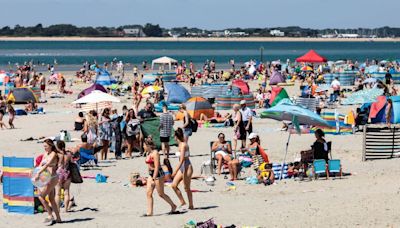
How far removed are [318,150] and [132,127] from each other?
4.80 m

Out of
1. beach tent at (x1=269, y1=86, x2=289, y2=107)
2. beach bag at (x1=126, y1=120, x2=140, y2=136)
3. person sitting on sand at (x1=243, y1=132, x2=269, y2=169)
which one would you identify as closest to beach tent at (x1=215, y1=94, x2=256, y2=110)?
beach tent at (x1=269, y1=86, x2=289, y2=107)

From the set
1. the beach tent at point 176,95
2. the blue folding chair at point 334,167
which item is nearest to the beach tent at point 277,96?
the beach tent at point 176,95

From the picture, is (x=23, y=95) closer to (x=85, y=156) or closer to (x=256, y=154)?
(x=85, y=156)

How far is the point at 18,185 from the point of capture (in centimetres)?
1235

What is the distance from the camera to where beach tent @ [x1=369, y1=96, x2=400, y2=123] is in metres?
22.2

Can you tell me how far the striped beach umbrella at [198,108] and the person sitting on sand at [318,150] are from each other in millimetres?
10360

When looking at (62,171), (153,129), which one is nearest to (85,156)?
(153,129)

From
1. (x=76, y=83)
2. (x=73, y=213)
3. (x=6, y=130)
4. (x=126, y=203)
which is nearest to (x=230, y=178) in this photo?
(x=126, y=203)

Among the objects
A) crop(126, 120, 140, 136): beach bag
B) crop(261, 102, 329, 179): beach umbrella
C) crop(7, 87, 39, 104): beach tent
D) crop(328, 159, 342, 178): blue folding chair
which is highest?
crop(261, 102, 329, 179): beach umbrella

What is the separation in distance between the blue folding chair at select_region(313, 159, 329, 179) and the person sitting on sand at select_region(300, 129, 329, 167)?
0.09 metres

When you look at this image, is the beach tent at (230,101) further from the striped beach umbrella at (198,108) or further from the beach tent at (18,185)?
the beach tent at (18,185)

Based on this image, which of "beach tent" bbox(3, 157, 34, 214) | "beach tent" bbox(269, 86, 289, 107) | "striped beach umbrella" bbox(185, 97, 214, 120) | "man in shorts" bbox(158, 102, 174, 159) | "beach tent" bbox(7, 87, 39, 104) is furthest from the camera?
"beach tent" bbox(7, 87, 39, 104)

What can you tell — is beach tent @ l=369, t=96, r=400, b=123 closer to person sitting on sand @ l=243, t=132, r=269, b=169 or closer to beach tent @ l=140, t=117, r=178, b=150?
beach tent @ l=140, t=117, r=178, b=150

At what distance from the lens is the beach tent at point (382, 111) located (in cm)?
2217
